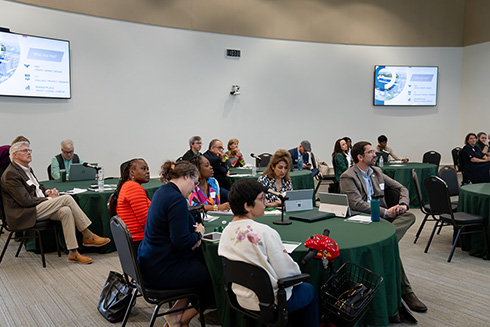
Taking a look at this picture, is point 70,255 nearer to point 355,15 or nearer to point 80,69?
point 80,69

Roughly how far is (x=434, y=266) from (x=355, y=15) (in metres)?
7.77

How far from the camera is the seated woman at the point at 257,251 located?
2199 millimetres

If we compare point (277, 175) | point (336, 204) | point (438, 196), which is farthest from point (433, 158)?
point (336, 204)

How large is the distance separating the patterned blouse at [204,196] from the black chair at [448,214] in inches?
103

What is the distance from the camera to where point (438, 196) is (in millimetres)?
5000

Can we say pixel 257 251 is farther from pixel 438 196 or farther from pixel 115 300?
pixel 438 196

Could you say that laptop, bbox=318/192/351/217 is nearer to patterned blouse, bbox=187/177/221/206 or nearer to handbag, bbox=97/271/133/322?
patterned blouse, bbox=187/177/221/206

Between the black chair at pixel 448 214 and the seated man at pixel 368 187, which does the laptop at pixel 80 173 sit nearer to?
the seated man at pixel 368 187

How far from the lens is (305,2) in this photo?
1012 centimetres

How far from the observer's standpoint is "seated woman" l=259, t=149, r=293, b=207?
4355 mm

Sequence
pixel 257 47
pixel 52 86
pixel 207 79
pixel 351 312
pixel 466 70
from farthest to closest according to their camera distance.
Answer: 1. pixel 466 70
2. pixel 257 47
3. pixel 207 79
4. pixel 52 86
5. pixel 351 312

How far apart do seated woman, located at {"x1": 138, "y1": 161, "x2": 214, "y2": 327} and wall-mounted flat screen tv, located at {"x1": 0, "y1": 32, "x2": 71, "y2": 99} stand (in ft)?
17.2

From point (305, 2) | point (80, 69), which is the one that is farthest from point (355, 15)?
point (80, 69)

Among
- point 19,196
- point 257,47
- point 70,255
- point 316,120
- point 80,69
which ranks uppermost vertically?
point 257,47
